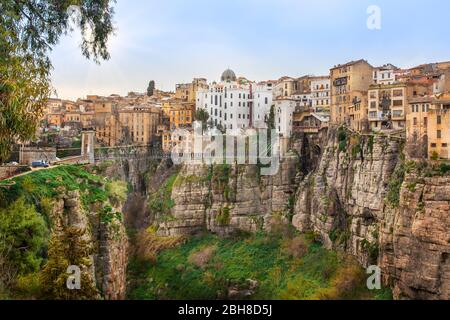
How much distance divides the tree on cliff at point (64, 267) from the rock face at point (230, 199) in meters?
33.1

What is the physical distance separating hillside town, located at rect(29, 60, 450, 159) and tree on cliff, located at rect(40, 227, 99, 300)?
26.8 meters

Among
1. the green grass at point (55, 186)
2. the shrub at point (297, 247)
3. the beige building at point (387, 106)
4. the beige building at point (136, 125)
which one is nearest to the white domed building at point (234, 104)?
the beige building at point (136, 125)

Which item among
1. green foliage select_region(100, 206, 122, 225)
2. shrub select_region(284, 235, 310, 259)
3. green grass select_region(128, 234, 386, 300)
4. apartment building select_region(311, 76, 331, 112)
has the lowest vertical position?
green grass select_region(128, 234, 386, 300)

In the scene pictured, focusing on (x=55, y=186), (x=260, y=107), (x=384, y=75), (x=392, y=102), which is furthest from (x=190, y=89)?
(x=55, y=186)

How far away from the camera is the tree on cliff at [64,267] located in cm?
1446

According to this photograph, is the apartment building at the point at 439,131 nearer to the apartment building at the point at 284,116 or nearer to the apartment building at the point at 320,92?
the apartment building at the point at 284,116

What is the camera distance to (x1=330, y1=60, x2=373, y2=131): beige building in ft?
154

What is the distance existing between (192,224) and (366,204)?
60.3 ft

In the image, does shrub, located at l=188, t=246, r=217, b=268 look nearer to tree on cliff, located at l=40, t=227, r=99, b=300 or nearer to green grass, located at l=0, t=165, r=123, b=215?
green grass, located at l=0, t=165, r=123, b=215

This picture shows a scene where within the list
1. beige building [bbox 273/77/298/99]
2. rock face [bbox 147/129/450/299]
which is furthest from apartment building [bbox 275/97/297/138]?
beige building [bbox 273/77/298/99]

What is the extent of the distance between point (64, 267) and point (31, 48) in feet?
18.5
